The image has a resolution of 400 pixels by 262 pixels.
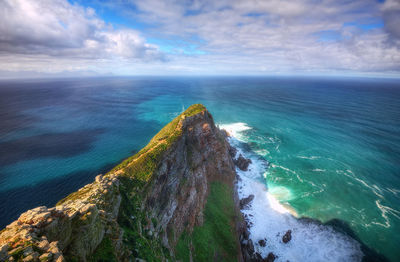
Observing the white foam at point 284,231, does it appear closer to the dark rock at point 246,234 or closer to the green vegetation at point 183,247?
the dark rock at point 246,234

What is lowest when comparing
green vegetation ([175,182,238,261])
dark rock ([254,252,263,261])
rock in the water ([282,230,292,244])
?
dark rock ([254,252,263,261])

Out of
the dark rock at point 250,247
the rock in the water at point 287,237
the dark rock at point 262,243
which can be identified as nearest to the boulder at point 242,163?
the rock in the water at point 287,237

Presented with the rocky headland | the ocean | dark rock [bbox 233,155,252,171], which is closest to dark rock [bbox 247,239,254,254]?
the rocky headland

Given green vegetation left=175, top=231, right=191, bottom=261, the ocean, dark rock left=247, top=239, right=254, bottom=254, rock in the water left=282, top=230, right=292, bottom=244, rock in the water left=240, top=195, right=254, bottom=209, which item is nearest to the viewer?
green vegetation left=175, top=231, right=191, bottom=261

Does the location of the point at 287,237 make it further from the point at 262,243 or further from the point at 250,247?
the point at 250,247

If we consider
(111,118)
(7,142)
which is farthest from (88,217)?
(111,118)

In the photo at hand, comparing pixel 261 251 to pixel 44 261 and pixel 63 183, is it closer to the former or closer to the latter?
pixel 44 261

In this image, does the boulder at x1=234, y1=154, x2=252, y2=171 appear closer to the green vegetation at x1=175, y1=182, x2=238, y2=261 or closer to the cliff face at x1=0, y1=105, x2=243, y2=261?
the cliff face at x1=0, y1=105, x2=243, y2=261

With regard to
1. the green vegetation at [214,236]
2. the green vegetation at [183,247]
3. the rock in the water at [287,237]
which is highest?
the green vegetation at [183,247]
